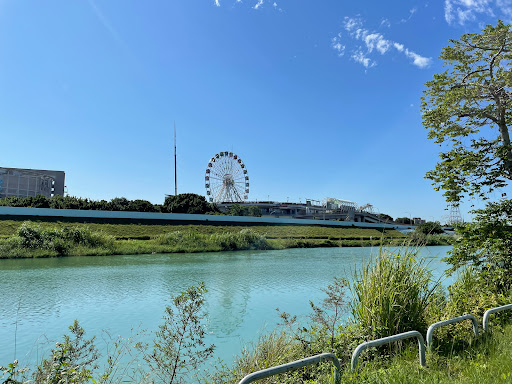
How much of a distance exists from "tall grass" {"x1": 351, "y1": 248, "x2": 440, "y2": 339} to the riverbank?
34.6ft

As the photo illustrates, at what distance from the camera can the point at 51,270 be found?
1798cm

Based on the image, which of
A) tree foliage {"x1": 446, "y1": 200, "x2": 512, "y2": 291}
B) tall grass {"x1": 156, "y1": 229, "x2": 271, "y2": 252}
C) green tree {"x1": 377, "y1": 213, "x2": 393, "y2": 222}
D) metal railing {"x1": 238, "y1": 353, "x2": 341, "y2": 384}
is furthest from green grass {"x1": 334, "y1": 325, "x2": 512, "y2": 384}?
green tree {"x1": 377, "y1": 213, "x2": 393, "y2": 222}

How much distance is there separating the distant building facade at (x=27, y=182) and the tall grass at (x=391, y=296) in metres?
86.9

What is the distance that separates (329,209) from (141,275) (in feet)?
289

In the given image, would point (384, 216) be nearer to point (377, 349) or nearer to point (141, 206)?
point (141, 206)

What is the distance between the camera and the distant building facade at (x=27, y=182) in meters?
72.5

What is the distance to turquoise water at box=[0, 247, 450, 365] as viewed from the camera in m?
7.47

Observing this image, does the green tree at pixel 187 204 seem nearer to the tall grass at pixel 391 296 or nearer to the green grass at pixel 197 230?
the green grass at pixel 197 230

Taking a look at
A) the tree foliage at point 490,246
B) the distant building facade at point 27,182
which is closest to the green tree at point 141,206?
the distant building facade at point 27,182

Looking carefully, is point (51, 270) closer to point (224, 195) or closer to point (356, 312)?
point (356, 312)

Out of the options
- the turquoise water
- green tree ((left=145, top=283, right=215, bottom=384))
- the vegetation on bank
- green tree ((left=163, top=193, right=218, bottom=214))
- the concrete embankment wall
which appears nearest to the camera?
the vegetation on bank

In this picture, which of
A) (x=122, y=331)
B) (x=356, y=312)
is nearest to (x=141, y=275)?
(x=122, y=331)

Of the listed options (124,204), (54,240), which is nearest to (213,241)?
(54,240)

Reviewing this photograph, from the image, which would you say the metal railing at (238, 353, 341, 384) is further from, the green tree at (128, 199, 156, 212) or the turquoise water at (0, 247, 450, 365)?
the green tree at (128, 199, 156, 212)
